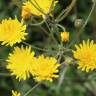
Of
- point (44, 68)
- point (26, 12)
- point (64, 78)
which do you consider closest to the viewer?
point (44, 68)

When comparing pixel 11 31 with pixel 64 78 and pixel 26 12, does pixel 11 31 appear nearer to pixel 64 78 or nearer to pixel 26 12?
pixel 26 12

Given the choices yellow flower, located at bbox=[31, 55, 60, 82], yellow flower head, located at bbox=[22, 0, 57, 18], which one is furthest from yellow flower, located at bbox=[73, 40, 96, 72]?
yellow flower head, located at bbox=[22, 0, 57, 18]

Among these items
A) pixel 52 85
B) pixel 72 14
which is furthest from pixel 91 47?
pixel 72 14

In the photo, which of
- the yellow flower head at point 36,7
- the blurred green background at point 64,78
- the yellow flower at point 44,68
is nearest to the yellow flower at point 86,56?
the yellow flower at point 44,68

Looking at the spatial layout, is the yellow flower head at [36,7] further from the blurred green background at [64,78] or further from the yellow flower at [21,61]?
the blurred green background at [64,78]

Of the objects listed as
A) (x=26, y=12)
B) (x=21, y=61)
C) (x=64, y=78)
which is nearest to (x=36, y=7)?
(x=26, y=12)

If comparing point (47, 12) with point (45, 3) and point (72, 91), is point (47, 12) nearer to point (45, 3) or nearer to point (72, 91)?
point (45, 3)
